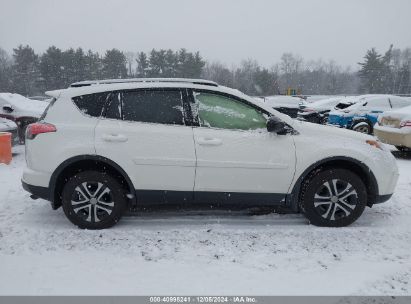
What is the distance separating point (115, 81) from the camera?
477cm

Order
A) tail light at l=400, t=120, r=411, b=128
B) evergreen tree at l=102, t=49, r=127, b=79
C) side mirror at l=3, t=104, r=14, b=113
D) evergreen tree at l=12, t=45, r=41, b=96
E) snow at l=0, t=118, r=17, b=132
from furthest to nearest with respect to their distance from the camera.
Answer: evergreen tree at l=102, t=49, r=127, b=79
evergreen tree at l=12, t=45, r=41, b=96
side mirror at l=3, t=104, r=14, b=113
snow at l=0, t=118, r=17, b=132
tail light at l=400, t=120, r=411, b=128

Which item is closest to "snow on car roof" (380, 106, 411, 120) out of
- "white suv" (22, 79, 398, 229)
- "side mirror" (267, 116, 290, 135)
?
"white suv" (22, 79, 398, 229)

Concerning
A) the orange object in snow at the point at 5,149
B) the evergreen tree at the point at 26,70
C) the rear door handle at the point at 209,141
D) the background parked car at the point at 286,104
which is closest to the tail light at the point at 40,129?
the rear door handle at the point at 209,141

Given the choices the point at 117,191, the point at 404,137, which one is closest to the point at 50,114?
the point at 117,191

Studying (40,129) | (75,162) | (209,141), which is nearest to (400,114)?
(209,141)

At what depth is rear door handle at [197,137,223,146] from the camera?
434cm

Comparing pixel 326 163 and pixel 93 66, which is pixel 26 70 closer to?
pixel 93 66

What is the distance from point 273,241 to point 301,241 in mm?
316

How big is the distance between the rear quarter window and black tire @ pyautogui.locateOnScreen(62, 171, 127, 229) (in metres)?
0.72

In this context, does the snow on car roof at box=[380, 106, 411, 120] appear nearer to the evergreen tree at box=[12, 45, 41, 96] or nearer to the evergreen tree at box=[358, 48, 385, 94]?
the evergreen tree at box=[12, 45, 41, 96]

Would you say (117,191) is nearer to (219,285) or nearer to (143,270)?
(143,270)

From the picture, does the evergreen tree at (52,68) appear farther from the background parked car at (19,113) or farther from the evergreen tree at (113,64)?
the background parked car at (19,113)

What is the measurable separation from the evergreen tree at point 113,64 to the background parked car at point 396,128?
166 feet

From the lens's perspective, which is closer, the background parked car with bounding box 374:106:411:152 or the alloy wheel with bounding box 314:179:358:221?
the alloy wheel with bounding box 314:179:358:221
